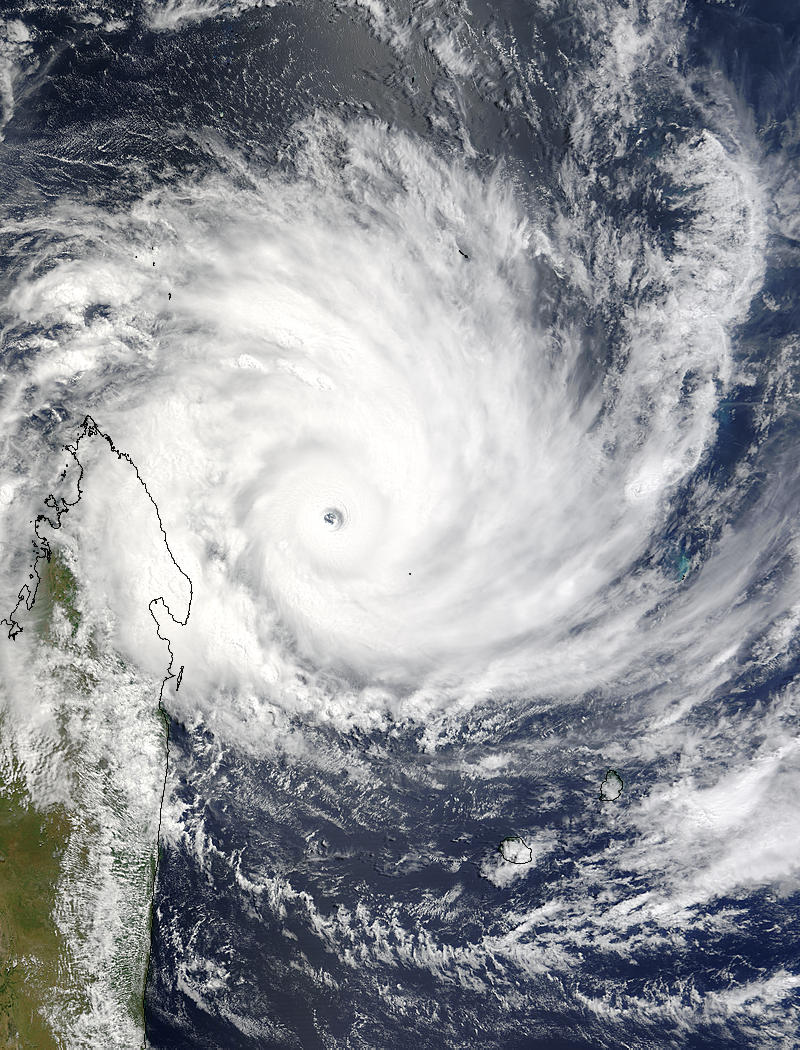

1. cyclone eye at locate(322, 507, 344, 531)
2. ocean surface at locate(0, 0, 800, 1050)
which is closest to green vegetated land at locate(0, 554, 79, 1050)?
ocean surface at locate(0, 0, 800, 1050)

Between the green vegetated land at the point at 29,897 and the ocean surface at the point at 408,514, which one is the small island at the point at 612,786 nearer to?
the ocean surface at the point at 408,514

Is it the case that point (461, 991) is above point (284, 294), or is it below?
below

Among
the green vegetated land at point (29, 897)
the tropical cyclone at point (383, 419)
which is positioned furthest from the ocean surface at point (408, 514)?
the green vegetated land at point (29, 897)

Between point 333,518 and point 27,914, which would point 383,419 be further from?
point 27,914

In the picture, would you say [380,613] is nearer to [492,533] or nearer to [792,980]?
[492,533]

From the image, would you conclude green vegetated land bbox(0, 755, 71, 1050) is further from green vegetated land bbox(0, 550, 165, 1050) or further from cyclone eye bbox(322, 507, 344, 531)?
cyclone eye bbox(322, 507, 344, 531)

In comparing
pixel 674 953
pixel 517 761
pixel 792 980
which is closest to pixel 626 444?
pixel 517 761
